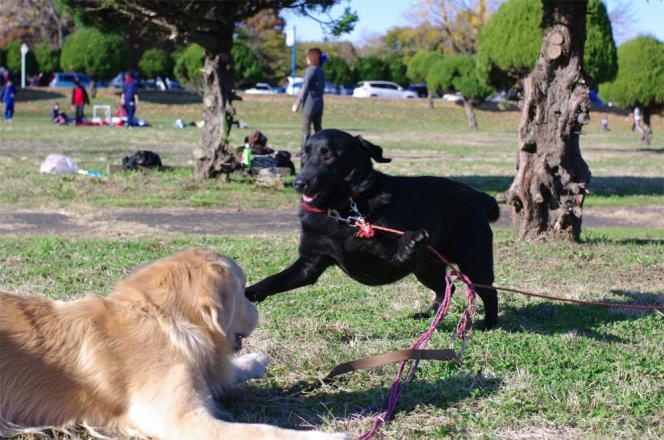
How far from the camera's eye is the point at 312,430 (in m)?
3.53

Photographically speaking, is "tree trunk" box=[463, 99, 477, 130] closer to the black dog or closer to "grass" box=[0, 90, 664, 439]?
"grass" box=[0, 90, 664, 439]

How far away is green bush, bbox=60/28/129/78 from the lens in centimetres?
5038

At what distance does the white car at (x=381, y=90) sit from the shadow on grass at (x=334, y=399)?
61.9 meters

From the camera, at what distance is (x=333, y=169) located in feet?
16.2

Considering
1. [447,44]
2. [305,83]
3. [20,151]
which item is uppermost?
[447,44]

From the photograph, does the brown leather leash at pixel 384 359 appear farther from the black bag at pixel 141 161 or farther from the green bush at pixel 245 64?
the green bush at pixel 245 64

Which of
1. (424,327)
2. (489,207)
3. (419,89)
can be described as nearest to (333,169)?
(424,327)

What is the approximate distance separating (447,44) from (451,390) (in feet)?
256

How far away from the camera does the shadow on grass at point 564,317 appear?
17.7 feet

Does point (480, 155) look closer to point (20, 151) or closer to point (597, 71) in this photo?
point (597, 71)

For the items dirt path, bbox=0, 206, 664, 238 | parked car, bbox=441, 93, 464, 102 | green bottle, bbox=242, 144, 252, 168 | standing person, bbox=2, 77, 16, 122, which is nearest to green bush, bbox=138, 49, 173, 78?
standing person, bbox=2, 77, 16, 122

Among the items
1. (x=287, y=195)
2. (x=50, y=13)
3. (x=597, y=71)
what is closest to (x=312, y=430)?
(x=287, y=195)

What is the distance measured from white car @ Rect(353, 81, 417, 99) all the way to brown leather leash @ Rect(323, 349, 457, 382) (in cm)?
6183

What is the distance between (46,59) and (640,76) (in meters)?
44.1
